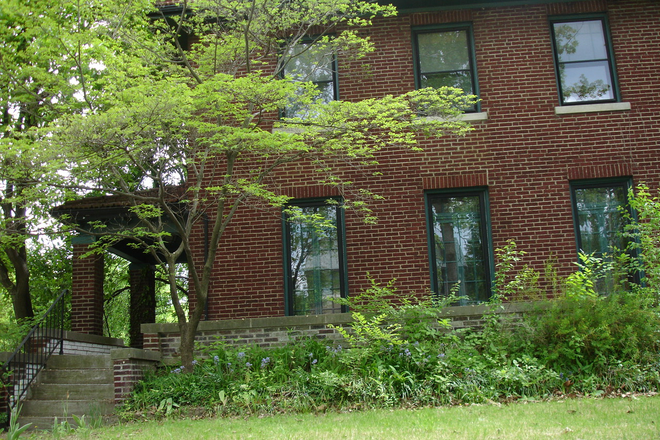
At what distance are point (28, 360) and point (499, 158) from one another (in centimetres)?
845

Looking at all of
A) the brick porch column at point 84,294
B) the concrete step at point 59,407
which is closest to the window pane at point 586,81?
the concrete step at point 59,407

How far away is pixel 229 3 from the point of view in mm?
8914

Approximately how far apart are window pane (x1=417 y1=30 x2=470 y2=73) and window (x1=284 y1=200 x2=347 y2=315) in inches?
131

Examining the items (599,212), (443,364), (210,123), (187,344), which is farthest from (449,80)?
(187,344)

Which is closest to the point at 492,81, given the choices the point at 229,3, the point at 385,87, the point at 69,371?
the point at 385,87

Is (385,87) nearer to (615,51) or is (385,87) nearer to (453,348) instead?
(615,51)

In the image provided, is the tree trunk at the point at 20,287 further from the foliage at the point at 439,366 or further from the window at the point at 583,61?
the window at the point at 583,61

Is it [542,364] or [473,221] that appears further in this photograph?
[473,221]

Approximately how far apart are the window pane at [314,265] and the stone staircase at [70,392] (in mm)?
3273

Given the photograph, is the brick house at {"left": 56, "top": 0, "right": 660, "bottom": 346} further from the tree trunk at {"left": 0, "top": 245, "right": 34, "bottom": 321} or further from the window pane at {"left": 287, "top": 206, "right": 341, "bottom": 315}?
the tree trunk at {"left": 0, "top": 245, "right": 34, "bottom": 321}

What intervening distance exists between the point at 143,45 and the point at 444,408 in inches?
265

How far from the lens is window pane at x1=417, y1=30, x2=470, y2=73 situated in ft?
37.4

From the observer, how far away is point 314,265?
10695mm

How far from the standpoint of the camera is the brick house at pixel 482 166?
34.5ft
